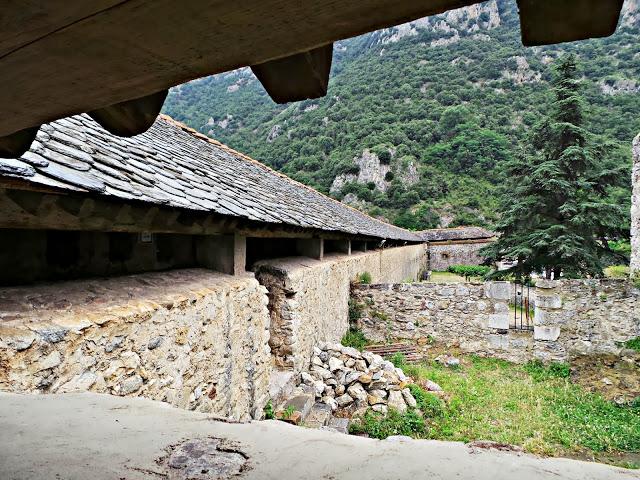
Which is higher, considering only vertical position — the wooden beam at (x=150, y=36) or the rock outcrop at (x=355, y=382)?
Result: the wooden beam at (x=150, y=36)

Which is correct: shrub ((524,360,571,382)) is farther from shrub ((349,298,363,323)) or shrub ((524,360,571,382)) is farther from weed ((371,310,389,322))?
shrub ((349,298,363,323))

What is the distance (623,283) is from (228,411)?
8248 mm

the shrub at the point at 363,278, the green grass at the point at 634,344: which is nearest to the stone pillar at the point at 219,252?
the shrub at the point at 363,278

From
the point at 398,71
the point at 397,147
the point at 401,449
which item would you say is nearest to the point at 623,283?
the point at 401,449

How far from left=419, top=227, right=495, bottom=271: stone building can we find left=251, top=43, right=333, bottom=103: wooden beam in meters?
30.2

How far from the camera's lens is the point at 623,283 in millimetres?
7680

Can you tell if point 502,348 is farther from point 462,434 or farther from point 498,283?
point 462,434

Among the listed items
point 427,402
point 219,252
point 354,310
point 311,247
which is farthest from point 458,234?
point 219,252

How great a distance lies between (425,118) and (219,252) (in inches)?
2013

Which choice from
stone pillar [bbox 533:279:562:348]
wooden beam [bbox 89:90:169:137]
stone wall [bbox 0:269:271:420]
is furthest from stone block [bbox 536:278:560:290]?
wooden beam [bbox 89:90:169:137]

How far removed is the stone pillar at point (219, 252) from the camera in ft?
13.3

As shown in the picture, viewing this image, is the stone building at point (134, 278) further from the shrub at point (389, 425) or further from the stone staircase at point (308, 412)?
the shrub at point (389, 425)

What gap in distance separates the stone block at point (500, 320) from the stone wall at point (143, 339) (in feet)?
20.4

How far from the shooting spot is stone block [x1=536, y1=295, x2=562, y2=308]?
26.1ft
